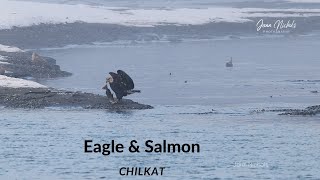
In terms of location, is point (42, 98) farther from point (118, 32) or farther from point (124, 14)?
point (124, 14)

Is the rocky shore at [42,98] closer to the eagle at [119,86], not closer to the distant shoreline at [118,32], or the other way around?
the eagle at [119,86]

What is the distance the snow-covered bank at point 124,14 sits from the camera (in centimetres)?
10421

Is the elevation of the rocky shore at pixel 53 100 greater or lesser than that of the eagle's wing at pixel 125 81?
lesser

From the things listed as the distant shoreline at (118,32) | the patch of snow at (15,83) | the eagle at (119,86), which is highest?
the eagle at (119,86)

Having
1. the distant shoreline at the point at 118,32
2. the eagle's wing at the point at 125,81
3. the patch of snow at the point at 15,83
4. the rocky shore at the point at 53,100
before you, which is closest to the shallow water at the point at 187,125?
the rocky shore at the point at 53,100

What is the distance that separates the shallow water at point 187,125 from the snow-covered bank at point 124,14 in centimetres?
2271

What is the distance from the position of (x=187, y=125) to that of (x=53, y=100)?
29.3ft

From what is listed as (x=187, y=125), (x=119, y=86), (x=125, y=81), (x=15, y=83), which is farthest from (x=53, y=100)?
(x=187, y=125)

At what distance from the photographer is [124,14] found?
4749 inches

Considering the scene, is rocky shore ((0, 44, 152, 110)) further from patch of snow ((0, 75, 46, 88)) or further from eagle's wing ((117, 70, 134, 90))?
eagle's wing ((117, 70, 134, 90))

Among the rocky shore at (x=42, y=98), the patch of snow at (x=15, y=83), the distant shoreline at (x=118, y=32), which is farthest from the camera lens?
the distant shoreline at (x=118, y=32)

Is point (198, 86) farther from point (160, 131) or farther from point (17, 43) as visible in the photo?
point (17, 43)

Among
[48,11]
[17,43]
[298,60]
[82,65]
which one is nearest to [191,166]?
[82,65]

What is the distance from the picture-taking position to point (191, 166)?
35625mm
